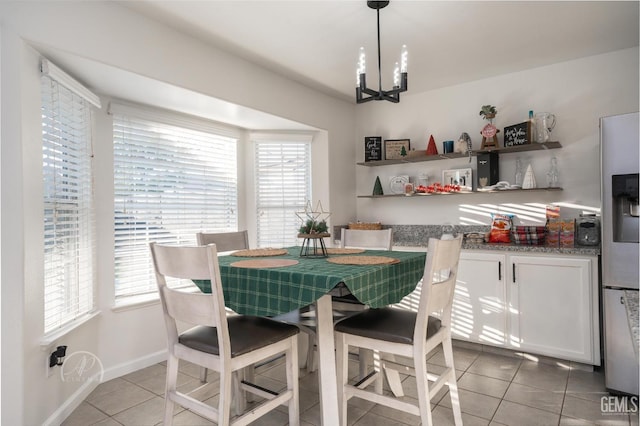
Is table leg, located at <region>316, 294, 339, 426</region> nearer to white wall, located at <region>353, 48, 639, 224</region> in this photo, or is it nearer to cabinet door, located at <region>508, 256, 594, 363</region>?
cabinet door, located at <region>508, 256, 594, 363</region>

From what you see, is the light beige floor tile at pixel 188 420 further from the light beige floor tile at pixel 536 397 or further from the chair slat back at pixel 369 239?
the light beige floor tile at pixel 536 397

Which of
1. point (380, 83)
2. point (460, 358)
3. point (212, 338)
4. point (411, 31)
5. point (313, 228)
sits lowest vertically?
point (460, 358)

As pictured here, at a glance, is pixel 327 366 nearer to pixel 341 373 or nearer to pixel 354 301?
pixel 341 373

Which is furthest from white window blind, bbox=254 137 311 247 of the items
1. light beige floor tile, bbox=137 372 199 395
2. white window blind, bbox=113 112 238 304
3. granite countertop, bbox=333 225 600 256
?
light beige floor tile, bbox=137 372 199 395

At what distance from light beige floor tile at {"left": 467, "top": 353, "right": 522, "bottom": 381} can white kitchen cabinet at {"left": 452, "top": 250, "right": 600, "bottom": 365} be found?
104 millimetres

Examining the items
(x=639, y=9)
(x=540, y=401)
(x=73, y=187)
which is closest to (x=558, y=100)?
(x=639, y=9)

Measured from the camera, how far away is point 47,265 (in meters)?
2.09

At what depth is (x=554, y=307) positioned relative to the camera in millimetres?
2816

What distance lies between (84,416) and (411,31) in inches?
124

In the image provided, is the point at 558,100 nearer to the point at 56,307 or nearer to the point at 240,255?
the point at 240,255

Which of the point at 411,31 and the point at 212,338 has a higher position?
the point at 411,31

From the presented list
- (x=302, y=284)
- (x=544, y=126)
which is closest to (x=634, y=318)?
(x=302, y=284)

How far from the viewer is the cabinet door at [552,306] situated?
2.71m

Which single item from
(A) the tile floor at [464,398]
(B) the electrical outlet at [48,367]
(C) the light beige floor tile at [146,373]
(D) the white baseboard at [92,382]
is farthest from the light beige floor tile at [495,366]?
(B) the electrical outlet at [48,367]
